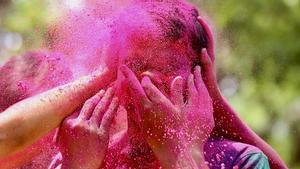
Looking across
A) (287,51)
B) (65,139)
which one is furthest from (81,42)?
(287,51)

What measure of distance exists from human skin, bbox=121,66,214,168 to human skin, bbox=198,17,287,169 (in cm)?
6

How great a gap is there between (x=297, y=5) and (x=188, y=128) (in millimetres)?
2599

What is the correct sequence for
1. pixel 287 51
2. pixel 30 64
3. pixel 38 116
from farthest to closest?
pixel 287 51 → pixel 30 64 → pixel 38 116

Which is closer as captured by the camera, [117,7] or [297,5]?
[117,7]

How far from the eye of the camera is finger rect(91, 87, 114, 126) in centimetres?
117

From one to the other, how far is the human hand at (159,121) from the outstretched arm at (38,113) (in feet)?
0.15

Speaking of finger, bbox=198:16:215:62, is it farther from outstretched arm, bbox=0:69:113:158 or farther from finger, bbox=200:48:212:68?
outstretched arm, bbox=0:69:113:158

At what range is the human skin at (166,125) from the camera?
45.4 inches

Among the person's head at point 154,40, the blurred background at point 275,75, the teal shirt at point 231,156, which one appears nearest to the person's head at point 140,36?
the person's head at point 154,40

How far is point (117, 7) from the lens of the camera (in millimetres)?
1194

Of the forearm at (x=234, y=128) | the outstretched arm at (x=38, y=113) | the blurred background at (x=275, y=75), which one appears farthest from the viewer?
the blurred background at (x=275, y=75)

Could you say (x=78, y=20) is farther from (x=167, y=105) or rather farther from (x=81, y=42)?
(x=167, y=105)

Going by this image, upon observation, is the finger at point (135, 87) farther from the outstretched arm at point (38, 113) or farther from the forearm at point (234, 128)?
the forearm at point (234, 128)

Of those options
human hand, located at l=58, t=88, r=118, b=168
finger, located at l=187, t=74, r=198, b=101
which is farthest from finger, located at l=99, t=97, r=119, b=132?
finger, located at l=187, t=74, r=198, b=101
